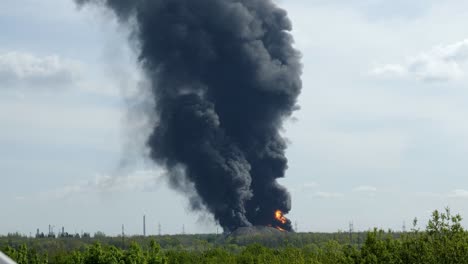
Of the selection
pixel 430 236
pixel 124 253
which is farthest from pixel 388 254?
pixel 124 253

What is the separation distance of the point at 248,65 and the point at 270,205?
1261 inches

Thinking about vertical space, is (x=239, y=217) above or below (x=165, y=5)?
below

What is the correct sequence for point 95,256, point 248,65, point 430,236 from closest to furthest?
point 430,236
point 95,256
point 248,65

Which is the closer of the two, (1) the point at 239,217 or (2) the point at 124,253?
(2) the point at 124,253

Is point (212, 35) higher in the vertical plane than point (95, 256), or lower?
higher

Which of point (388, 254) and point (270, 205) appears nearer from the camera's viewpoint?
point (388, 254)

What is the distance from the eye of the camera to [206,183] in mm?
160750

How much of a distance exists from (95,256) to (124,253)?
330 cm

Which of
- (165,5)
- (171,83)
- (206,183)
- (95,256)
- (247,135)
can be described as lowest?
(95,256)

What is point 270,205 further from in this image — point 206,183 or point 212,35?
point 212,35

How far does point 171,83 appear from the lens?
163 metres

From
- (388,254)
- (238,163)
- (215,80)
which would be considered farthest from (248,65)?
(388,254)

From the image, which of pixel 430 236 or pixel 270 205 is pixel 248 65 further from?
pixel 430 236

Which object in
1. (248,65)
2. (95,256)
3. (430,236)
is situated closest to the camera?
(430,236)
